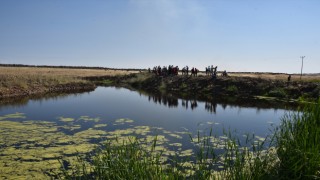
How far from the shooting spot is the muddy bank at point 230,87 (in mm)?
38716

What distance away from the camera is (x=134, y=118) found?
2423 cm

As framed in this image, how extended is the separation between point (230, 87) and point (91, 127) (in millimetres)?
29142

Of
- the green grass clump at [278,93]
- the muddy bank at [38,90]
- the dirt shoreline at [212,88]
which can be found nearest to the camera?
the muddy bank at [38,90]

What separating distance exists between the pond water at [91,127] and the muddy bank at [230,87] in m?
9.37

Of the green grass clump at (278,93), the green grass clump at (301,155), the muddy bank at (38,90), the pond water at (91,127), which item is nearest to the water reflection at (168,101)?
the pond water at (91,127)

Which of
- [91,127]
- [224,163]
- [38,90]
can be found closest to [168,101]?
[38,90]

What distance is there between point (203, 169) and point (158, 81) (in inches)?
1986

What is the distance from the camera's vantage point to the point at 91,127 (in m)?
19.8

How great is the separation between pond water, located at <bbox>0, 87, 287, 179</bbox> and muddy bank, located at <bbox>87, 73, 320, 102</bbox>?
9.37 meters

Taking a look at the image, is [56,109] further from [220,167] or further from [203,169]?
[203,169]

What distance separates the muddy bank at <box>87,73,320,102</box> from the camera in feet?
127

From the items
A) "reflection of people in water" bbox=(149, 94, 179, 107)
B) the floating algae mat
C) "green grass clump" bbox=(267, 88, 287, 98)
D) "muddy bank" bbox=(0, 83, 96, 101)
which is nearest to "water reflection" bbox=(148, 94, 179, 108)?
"reflection of people in water" bbox=(149, 94, 179, 107)

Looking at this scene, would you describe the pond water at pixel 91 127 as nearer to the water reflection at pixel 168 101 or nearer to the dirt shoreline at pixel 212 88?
the water reflection at pixel 168 101

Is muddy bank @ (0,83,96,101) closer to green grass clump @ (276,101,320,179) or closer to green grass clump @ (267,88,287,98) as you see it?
green grass clump @ (267,88,287,98)
